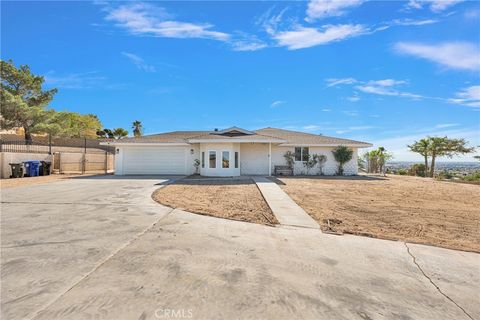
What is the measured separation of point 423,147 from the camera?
27.2 m

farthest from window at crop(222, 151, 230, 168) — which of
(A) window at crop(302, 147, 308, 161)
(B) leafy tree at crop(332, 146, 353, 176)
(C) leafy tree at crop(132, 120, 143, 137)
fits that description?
(C) leafy tree at crop(132, 120, 143, 137)

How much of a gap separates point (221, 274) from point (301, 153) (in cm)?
1868

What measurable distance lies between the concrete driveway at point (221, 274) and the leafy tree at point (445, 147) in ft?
92.1

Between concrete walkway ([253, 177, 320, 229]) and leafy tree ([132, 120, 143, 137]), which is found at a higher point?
leafy tree ([132, 120, 143, 137])

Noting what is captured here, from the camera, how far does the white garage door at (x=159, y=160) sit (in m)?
20.5

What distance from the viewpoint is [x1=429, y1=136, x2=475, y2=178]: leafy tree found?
2608 centimetres

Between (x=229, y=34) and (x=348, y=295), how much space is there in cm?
1254

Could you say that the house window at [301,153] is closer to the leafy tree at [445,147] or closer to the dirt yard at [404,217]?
the dirt yard at [404,217]

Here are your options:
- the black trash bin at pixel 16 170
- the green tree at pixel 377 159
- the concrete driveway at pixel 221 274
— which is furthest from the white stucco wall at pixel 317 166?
the black trash bin at pixel 16 170

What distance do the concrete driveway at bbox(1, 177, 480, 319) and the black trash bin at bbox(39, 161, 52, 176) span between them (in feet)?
54.1

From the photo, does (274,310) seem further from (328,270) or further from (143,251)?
(143,251)

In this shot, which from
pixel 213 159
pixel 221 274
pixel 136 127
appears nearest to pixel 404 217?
pixel 221 274

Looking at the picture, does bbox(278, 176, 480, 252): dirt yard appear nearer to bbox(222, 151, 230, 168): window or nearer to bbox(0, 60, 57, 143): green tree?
bbox(222, 151, 230, 168): window

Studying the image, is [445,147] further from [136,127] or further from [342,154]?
[136,127]
